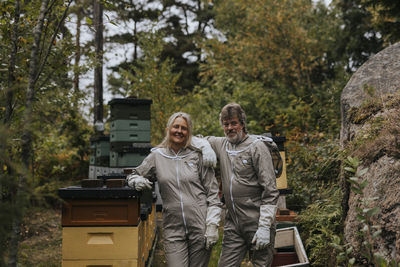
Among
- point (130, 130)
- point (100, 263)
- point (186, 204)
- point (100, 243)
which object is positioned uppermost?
point (130, 130)

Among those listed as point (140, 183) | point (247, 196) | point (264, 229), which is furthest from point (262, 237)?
point (140, 183)

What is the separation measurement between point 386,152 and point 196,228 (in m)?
2.13

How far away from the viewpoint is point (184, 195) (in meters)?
2.91

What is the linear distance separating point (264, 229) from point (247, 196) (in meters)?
0.33

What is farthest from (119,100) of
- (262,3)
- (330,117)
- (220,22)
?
(220,22)

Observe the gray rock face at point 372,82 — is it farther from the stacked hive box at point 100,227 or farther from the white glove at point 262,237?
the stacked hive box at point 100,227

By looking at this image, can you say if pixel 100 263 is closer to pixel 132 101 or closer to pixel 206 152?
pixel 206 152

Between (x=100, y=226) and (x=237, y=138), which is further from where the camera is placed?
(x=237, y=138)

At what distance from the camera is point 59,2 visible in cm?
299

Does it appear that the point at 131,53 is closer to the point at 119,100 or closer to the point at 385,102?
the point at 119,100

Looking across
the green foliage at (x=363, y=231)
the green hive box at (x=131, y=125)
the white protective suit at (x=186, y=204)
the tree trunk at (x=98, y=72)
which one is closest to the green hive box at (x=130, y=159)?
the green hive box at (x=131, y=125)

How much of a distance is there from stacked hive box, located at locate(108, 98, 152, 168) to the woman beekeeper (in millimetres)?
2956

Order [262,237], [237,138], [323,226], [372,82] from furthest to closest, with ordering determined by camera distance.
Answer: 1. [372,82]
2. [323,226]
3. [237,138]
4. [262,237]

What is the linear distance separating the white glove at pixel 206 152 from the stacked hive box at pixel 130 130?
2951 mm
